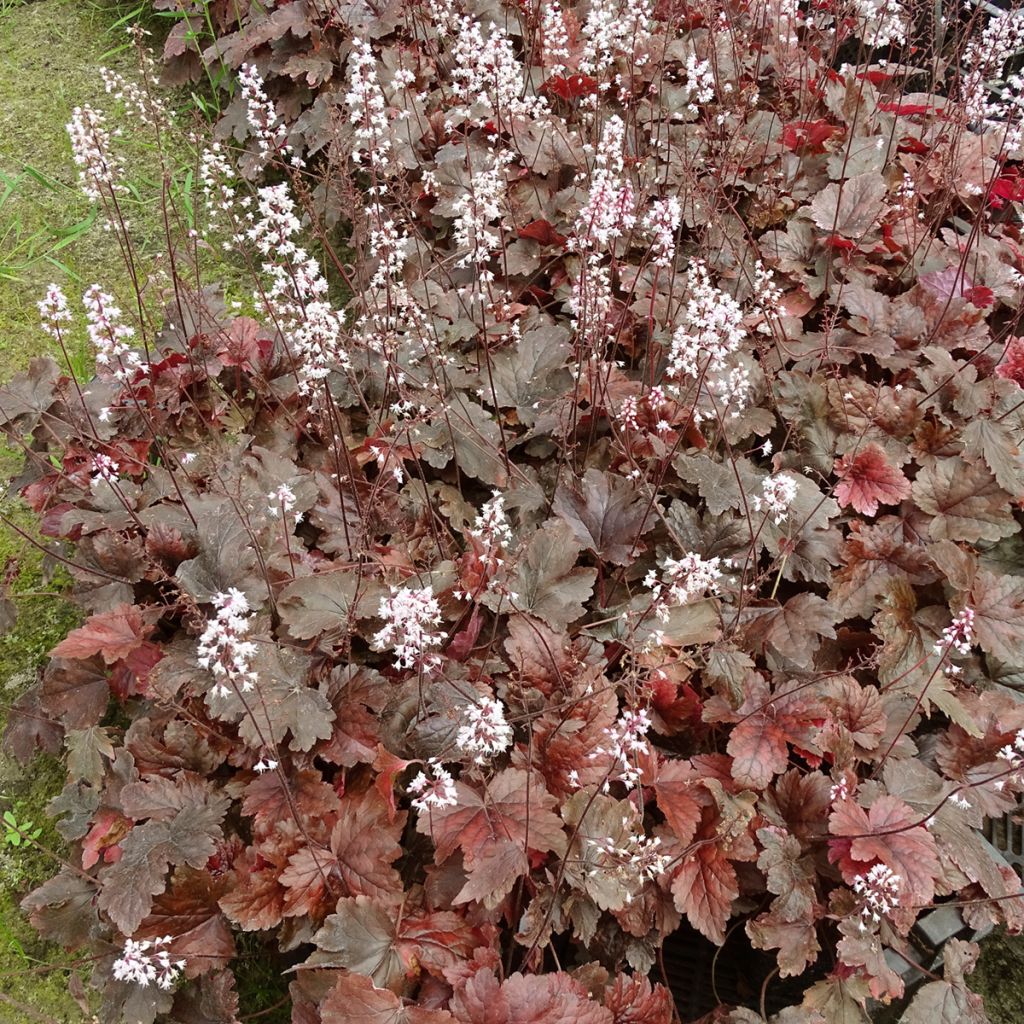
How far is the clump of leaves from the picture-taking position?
1.88 m

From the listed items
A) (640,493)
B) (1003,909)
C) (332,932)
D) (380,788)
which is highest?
(640,493)

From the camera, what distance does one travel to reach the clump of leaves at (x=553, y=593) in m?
1.88

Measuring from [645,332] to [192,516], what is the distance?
5.44 feet

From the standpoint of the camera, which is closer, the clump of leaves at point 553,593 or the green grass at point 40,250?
the clump of leaves at point 553,593

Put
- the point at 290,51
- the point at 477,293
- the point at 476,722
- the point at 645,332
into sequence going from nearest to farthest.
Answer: the point at 476,722, the point at 477,293, the point at 645,332, the point at 290,51

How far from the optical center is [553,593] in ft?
7.54

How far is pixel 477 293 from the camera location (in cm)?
279

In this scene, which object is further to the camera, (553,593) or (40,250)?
(40,250)

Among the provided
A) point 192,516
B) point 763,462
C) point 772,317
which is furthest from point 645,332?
point 192,516

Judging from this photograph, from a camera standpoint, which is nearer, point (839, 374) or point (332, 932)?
point (332, 932)

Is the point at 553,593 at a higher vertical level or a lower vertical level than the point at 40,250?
lower

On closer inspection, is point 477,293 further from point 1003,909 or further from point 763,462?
point 1003,909

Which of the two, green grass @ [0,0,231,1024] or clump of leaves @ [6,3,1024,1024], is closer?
clump of leaves @ [6,3,1024,1024]

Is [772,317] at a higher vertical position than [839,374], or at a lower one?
higher
